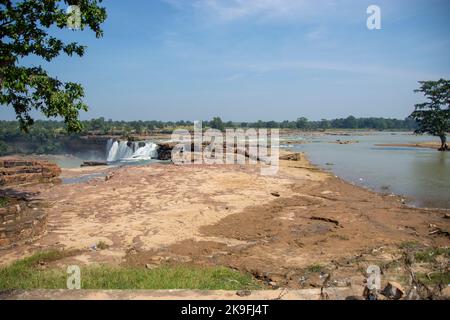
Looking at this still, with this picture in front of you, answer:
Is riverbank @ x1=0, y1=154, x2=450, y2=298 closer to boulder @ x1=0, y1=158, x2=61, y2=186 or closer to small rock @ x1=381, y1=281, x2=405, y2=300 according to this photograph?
small rock @ x1=381, y1=281, x2=405, y2=300

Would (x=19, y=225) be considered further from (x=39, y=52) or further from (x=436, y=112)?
(x=436, y=112)

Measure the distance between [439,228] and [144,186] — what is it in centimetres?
1131

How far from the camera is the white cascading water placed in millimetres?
39259

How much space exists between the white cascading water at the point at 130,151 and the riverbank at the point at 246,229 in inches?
922

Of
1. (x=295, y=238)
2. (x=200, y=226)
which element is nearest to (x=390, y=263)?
(x=295, y=238)

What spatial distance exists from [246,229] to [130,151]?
3535 centimetres

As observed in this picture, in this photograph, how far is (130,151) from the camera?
42.2 m

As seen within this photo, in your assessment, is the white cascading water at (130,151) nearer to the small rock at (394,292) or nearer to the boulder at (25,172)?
the boulder at (25,172)

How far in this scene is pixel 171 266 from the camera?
6520mm

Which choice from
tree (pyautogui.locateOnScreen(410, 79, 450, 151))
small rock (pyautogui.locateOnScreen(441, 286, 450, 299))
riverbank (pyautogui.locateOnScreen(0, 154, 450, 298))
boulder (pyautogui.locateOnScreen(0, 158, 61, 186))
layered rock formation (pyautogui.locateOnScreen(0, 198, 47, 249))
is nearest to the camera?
small rock (pyautogui.locateOnScreen(441, 286, 450, 299))

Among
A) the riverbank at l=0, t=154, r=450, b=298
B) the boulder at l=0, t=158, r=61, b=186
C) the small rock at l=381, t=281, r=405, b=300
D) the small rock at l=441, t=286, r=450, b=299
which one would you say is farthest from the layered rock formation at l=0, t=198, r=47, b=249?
the boulder at l=0, t=158, r=61, b=186

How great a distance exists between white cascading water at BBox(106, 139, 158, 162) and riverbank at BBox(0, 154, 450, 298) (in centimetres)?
2341

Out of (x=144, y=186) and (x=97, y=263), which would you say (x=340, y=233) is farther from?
(x=144, y=186)

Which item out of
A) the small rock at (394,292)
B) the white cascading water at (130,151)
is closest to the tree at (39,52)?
the small rock at (394,292)
